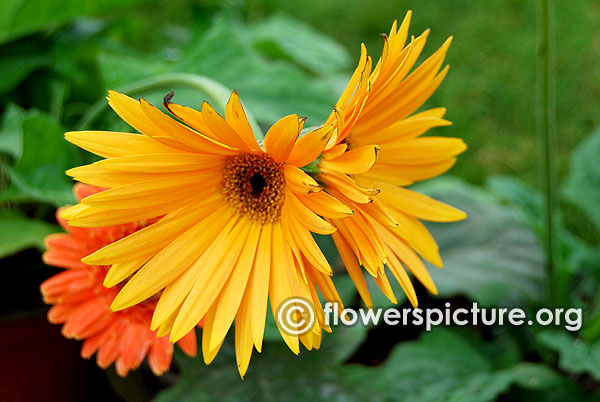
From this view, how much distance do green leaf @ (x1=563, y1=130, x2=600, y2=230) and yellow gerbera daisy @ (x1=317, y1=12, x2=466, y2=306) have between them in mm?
582

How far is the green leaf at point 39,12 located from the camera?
3.18 ft

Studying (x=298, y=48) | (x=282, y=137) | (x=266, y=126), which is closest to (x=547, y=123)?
(x=266, y=126)

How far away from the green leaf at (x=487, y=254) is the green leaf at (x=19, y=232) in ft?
1.88

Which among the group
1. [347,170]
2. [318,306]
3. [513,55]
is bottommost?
[318,306]

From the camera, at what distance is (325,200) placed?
0.50m

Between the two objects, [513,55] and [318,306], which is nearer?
[318,306]

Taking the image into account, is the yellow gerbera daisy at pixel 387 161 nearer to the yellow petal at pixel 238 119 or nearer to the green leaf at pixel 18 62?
the yellow petal at pixel 238 119

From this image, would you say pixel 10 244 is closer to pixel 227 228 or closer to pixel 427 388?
pixel 227 228

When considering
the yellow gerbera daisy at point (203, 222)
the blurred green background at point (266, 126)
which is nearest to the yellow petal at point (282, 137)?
the yellow gerbera daisy at point (203, 222)

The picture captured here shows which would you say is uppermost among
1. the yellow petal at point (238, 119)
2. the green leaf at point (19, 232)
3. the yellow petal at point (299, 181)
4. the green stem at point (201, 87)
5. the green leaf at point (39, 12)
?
the green leaf at point (39, 12)

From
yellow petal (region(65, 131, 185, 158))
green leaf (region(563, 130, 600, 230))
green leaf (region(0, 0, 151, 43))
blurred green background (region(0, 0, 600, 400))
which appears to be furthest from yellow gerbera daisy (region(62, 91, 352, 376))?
green leaf (region(563, 130, 600, 230))

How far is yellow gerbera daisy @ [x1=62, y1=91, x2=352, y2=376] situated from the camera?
499mm

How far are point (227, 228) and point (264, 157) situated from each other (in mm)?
75

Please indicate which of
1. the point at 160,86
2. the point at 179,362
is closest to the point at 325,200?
the point at 160,86
